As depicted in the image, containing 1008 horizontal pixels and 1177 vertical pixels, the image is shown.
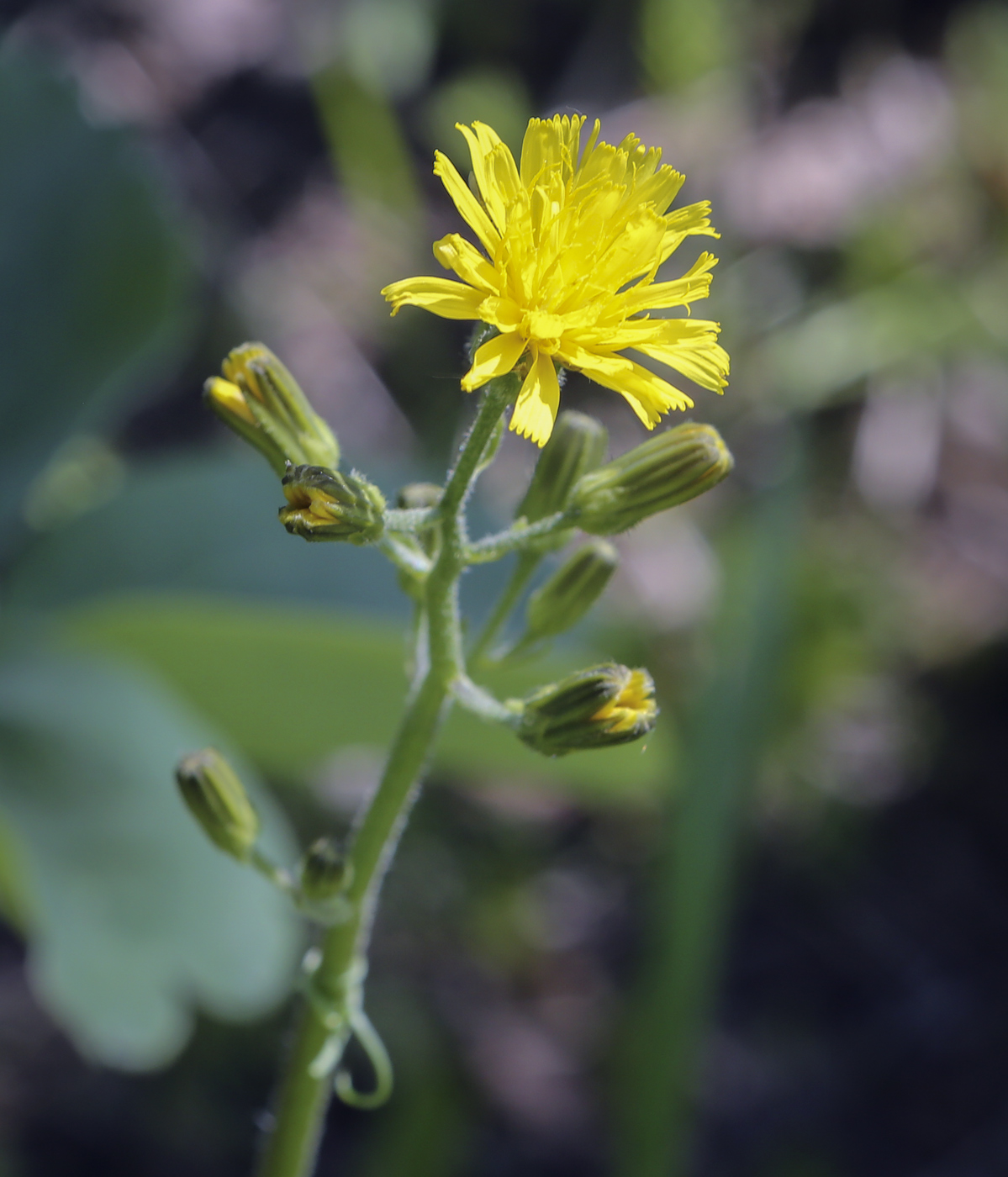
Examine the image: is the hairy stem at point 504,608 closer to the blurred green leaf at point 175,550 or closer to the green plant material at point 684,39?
the blurred green leaf at point 175,550

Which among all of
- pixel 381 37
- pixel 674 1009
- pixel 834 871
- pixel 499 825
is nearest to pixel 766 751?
pixel 834 871

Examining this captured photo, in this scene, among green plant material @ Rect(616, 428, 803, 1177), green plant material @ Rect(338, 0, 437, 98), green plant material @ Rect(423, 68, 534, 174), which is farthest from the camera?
green plant material @ Rect(338, 0, 437, 98)

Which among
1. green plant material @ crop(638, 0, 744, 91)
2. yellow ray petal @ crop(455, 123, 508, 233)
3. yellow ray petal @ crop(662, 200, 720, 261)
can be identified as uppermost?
green plant material @ crop(638, 0, 744, 91)

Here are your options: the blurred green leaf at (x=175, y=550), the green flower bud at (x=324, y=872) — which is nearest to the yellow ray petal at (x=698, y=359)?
the green flower bud at (x=324, y=872)

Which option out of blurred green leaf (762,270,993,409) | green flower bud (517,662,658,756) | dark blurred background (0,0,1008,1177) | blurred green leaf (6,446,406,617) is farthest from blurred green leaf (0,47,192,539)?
blurred green leaf (762,270,993,409)

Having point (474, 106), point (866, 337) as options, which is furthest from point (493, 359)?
point (474, 106)

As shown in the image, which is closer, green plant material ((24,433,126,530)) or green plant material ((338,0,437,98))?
green plant material ((24,433,126,530))

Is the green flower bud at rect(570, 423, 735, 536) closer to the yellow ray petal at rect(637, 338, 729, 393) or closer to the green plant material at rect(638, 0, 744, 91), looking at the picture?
the yellow ray petal at rect(637, 338, 729, 393)

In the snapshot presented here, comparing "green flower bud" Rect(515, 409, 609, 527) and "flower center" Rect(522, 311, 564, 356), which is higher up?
"flower center" Rect(522, 311, 564, 356)
